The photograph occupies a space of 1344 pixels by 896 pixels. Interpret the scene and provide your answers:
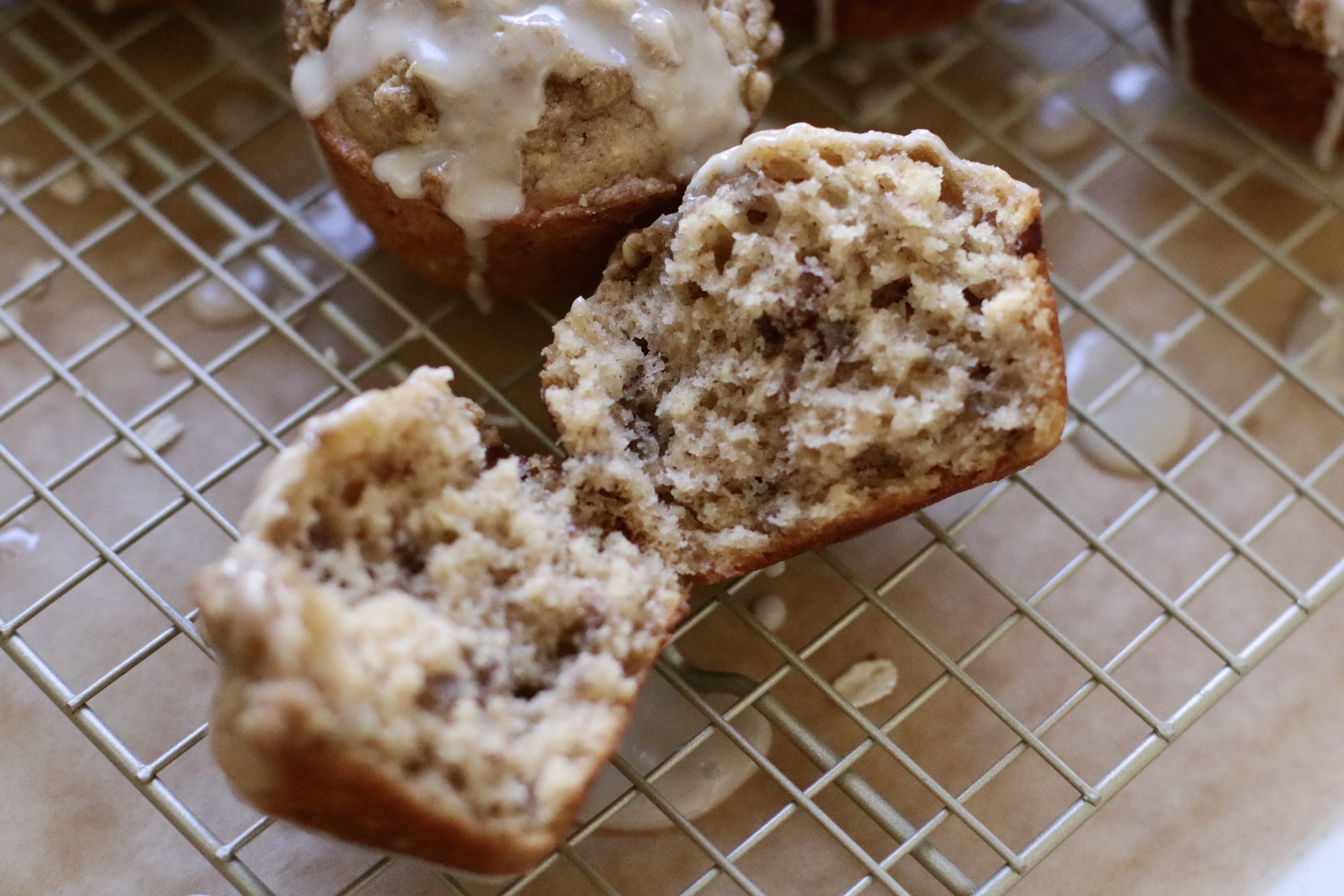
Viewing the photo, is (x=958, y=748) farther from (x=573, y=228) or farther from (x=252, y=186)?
(x=252, y=186)

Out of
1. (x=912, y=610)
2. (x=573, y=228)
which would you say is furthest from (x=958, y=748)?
(x=573, y=228)

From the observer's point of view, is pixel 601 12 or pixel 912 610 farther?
pixel 912 610

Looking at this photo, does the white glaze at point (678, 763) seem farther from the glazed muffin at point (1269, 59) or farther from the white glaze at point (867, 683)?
the glazed muffin at point (1269, 59)

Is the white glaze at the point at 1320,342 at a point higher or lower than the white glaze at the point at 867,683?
higher

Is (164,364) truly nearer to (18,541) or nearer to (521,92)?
(18,541)

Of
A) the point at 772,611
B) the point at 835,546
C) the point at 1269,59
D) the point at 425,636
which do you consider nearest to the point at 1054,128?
the point at 1269,59

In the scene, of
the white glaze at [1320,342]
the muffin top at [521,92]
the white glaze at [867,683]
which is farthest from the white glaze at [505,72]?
the white glaze at [1320,342]
